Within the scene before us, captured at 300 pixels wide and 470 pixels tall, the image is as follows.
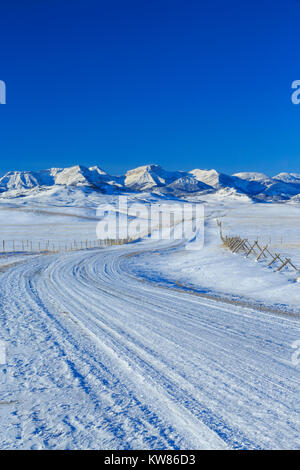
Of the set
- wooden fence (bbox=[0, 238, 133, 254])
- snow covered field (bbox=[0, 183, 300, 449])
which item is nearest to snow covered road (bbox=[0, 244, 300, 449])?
snow covered field (bbox=[0, 183, 300, 449])

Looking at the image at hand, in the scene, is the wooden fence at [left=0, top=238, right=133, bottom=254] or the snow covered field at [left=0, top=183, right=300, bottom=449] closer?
the snow covered field at [left=0, top=183, right=300, bottom=449]

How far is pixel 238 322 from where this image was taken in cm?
1025

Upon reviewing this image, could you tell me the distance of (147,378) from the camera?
6.16 metres

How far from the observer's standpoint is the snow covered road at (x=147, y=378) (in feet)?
14.9

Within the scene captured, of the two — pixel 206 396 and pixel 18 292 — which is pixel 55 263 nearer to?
pixel 18 292

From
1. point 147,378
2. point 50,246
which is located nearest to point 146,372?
point 147,378

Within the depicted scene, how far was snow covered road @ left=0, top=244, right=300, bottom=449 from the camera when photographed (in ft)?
14.9

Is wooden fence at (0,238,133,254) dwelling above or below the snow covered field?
above

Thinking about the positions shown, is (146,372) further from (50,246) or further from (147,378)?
(50,246)

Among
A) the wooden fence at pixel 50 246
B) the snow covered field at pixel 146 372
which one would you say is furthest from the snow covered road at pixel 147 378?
the wooden fence at pixel 50 246

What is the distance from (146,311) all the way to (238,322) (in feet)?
10.3

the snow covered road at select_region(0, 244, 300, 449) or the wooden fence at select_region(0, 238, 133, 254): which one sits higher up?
the wooden fence at select_region(0, 238, 133, 254)

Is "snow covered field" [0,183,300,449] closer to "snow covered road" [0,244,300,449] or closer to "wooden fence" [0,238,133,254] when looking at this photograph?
"snow covered road" [0,244,300,449]

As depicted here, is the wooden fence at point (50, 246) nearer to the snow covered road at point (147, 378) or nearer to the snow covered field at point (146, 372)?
the snow covered field at point (146, 372)
